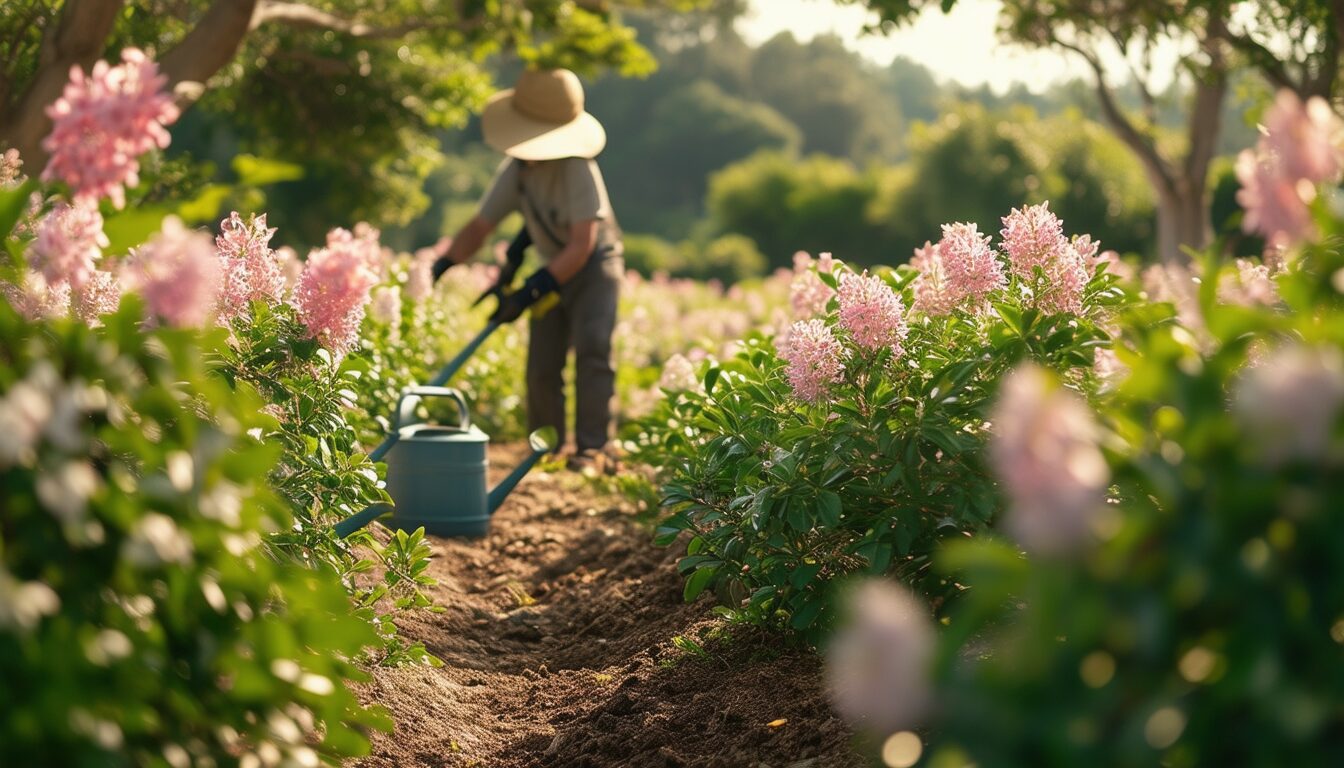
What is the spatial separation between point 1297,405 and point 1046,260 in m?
1.87

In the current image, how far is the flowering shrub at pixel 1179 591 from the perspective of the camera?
1.35m

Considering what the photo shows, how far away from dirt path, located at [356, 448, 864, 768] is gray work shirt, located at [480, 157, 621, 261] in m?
1.69

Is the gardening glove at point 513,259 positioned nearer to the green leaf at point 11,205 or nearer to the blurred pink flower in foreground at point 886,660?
the green leaf at point 11,205

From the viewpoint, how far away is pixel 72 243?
6.55ft

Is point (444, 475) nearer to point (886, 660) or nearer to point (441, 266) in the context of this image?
point (441, 266)

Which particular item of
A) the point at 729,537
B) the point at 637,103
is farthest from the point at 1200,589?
the point at 637,103

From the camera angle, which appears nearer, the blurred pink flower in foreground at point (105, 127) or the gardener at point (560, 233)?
the blurred pink flower in foreground at point (105, 127)

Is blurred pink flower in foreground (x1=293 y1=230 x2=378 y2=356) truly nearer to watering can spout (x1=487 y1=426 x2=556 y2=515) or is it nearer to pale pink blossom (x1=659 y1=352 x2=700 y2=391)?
watering can spout (x1=487 y1=426 x2=556 y2=515)

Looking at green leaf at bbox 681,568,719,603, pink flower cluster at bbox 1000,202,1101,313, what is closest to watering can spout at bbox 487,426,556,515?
green leaf at bbox 681,568,719,603

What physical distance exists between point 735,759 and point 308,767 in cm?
114

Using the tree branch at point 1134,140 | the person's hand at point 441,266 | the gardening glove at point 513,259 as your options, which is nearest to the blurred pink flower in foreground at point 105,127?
the person's hand at point 441,266

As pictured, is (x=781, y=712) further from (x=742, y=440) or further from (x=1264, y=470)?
(x=1264, y=470)

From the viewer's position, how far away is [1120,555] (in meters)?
1.44

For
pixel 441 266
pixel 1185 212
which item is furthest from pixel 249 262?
pixel 1185 212
